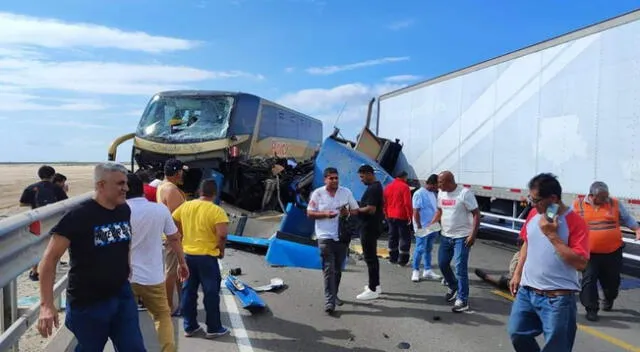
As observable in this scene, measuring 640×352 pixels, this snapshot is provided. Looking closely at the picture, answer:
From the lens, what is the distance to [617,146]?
7.58 m

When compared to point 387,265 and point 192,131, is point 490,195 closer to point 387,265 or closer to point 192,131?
point 387,265

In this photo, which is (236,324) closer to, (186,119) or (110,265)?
(110,265)

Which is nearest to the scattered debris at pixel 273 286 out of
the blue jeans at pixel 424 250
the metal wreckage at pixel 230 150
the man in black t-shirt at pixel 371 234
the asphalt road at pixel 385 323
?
the asphalt road at pixel 385 323

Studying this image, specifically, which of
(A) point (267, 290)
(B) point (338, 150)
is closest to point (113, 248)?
(A) point (267, 290)

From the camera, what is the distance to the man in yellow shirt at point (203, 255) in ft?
16.1

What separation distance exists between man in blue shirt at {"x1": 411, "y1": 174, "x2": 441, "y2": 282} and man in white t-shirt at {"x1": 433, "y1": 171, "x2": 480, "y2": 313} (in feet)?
4.19

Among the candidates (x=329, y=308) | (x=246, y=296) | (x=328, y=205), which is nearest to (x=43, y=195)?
(x=246, y=296)

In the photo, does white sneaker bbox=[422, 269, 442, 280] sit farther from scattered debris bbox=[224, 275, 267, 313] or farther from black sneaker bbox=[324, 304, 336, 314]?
scattered debris bbox=[224, 275, 267, 313]

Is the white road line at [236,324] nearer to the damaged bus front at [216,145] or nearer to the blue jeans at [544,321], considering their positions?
the blue jeans at [544,321]

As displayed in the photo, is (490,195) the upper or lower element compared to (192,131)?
lower

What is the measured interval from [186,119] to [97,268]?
1071cm

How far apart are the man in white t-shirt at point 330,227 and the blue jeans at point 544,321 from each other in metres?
2.54

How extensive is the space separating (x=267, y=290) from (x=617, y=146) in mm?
5585

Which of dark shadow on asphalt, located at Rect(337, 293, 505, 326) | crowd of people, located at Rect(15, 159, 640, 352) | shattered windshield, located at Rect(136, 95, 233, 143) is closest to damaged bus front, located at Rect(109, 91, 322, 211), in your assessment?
shattered windshield, located at Rect(136, 95, 233, 143)
